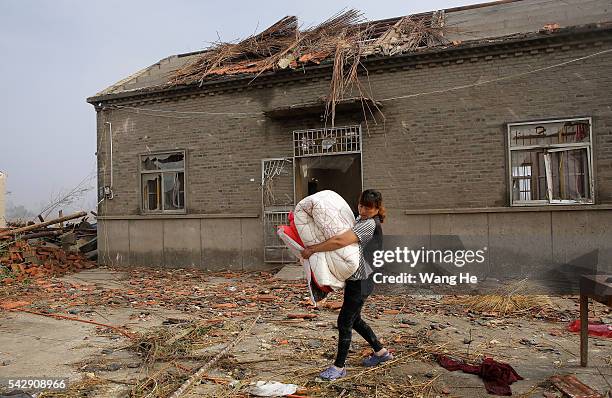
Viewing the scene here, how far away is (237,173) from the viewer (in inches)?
427

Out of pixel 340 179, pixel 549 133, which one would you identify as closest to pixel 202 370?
pixel 549 133

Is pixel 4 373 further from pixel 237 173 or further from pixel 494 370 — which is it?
pixel 237 173

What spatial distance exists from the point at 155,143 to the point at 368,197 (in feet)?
30.2

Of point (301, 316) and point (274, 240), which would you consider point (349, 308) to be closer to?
point (301, 316)

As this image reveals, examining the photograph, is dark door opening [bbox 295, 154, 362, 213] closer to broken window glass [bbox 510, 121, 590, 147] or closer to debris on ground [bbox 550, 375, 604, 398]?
broken window glass [bbox 510, 121, 590, 147]

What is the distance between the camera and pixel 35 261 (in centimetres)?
1123

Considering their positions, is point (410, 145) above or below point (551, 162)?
above

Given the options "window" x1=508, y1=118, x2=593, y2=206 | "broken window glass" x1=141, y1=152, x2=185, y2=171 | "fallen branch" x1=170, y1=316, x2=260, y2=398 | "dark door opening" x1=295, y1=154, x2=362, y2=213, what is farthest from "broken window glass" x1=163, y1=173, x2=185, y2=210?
"window" x1=508, y1=118, x2=593, y2=206

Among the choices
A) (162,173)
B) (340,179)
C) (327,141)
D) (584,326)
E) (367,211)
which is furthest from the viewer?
(340,179)

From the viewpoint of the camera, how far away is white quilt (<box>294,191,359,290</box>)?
386 cm

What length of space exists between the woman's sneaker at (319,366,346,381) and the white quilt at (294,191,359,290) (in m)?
0.77

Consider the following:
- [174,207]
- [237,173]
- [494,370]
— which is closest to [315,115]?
[237,173]

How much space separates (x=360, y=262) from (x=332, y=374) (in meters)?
1.05

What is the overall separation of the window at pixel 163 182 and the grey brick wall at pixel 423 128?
0.36m
